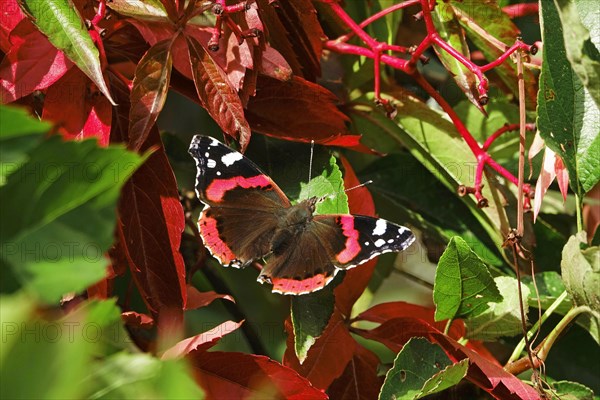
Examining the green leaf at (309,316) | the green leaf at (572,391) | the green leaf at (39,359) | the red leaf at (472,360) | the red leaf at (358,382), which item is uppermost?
the green leaf at (39,359)

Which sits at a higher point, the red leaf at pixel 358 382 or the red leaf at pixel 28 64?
the red leaf at pixel 28 64

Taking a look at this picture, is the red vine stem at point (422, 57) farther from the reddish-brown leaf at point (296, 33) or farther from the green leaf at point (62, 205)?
the green leaf at point (62, 205)

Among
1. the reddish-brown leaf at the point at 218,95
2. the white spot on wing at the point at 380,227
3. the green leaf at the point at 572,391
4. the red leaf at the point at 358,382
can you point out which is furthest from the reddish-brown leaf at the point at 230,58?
the green leaf at the point at 572,391

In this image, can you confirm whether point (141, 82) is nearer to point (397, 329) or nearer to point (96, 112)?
point (96, 112)

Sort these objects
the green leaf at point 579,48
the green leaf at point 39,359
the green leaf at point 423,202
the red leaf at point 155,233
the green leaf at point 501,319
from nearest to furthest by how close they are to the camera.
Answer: the green leaf at point 39,359
the green leaf at point 579,48
the red leaf at point 155,233
the green leaf at point 501,319
the green leaf at point 423,202

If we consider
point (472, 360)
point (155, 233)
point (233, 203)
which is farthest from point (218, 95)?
point (472, 360)

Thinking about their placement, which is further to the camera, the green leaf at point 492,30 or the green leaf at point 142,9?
the green leaf at point 492,30

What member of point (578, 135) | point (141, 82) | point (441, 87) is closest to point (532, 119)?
point (578, 135)
